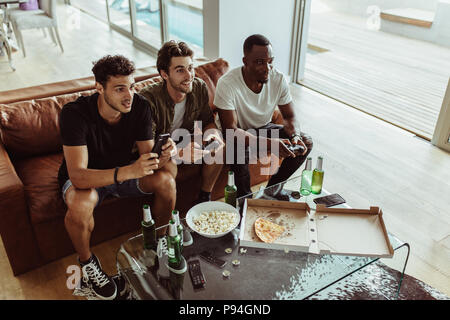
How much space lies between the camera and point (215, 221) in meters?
1.85

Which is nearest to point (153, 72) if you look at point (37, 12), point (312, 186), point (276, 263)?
point (312, 186)

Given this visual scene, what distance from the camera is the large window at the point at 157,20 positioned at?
4727 mm

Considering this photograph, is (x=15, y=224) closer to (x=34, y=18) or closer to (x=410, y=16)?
(x=34, y=18)

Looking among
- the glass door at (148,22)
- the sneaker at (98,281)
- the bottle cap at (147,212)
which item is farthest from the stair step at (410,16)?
the sneaker at (98,281)

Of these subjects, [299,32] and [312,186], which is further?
[299,32]

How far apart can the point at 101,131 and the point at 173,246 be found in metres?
0.71

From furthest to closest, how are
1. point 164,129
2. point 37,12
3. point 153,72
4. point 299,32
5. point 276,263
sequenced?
point 37,12
point 299,32
point 153,72
point 164,129
point 276,263

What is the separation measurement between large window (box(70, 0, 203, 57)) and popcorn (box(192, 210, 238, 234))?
10.3 ft

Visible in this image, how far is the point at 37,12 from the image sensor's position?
5.16 meters

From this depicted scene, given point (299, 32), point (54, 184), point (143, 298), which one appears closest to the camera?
point (143, 298)

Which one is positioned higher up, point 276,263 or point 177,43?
point 177,43

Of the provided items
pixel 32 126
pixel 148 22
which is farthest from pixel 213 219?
pixel 148 22

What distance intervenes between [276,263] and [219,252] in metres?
0.25
